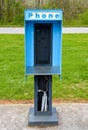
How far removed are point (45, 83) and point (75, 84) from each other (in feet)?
6.80

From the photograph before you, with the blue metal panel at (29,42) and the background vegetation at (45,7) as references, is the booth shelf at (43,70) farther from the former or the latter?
the background vegetation at (45,7)

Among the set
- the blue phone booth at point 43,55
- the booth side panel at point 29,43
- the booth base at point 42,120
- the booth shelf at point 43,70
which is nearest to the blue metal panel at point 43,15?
the blue phone booth at point 43,55

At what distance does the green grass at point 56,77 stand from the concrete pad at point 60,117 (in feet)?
2.04

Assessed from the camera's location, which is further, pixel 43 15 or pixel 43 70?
pixel 43 70

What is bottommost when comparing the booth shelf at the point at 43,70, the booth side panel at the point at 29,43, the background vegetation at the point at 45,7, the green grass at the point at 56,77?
the green grass at the point at 56,77

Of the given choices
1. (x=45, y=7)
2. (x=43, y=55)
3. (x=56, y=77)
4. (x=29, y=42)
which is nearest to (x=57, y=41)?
(x=43, y=55)

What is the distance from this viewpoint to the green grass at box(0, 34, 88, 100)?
18.6 feet

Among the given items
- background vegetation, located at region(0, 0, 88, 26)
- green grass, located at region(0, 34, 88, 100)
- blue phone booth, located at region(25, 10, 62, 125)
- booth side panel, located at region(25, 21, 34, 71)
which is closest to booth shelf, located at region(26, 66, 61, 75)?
blue phone booth, located at region(25, 10, 62, 125)

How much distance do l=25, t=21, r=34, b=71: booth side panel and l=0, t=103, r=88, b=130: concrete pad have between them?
30.7 inches

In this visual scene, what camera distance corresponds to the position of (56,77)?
689 centimetres

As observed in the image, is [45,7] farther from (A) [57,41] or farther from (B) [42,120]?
(B) [42,120]

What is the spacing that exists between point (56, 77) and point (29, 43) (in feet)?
9.16

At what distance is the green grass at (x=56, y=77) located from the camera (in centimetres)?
568

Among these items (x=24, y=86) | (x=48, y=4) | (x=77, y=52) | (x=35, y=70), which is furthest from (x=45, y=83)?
(x=48, y=4)
